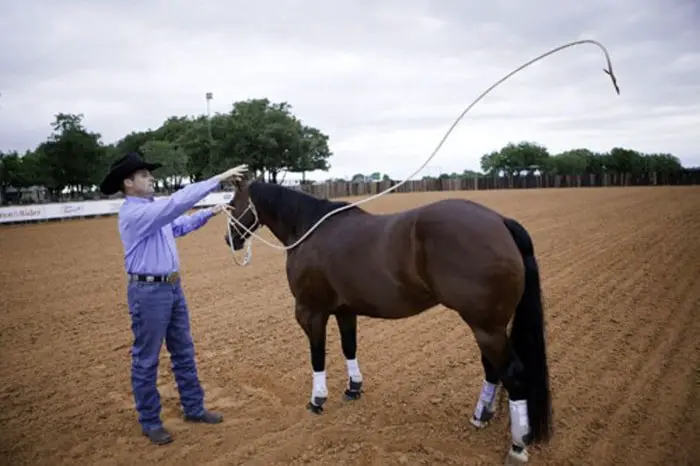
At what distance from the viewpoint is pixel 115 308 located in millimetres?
7777

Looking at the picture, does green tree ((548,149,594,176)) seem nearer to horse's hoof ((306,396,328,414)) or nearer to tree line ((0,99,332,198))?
tree line ((0,99,332,198))

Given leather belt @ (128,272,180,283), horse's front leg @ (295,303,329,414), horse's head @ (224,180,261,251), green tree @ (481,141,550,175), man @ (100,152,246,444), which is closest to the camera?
man @ (100,152,246,444)

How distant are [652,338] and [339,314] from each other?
3.95 metres

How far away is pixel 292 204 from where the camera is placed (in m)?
4.37

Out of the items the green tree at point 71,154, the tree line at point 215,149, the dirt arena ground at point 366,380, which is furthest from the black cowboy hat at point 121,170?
the green tree at point 71,154

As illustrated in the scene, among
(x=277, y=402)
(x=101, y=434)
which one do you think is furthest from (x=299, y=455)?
(x=101, y=434)

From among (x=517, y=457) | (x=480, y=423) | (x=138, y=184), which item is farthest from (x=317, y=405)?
(x=138, y=184)

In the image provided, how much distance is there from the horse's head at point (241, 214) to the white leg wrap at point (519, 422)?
2.84 meters

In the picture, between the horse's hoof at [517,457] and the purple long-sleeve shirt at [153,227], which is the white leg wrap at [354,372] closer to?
the horse's hoof at [517,457]

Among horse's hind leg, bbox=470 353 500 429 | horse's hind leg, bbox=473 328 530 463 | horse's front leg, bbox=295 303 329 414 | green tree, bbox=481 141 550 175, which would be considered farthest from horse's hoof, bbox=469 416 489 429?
green tree, bbox=481 141 550 175

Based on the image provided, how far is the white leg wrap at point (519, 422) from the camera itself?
3219 mm

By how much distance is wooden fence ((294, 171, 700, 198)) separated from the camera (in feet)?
168

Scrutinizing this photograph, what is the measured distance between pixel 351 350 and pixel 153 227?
84.3 inches

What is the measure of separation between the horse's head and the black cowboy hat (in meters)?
0.91
